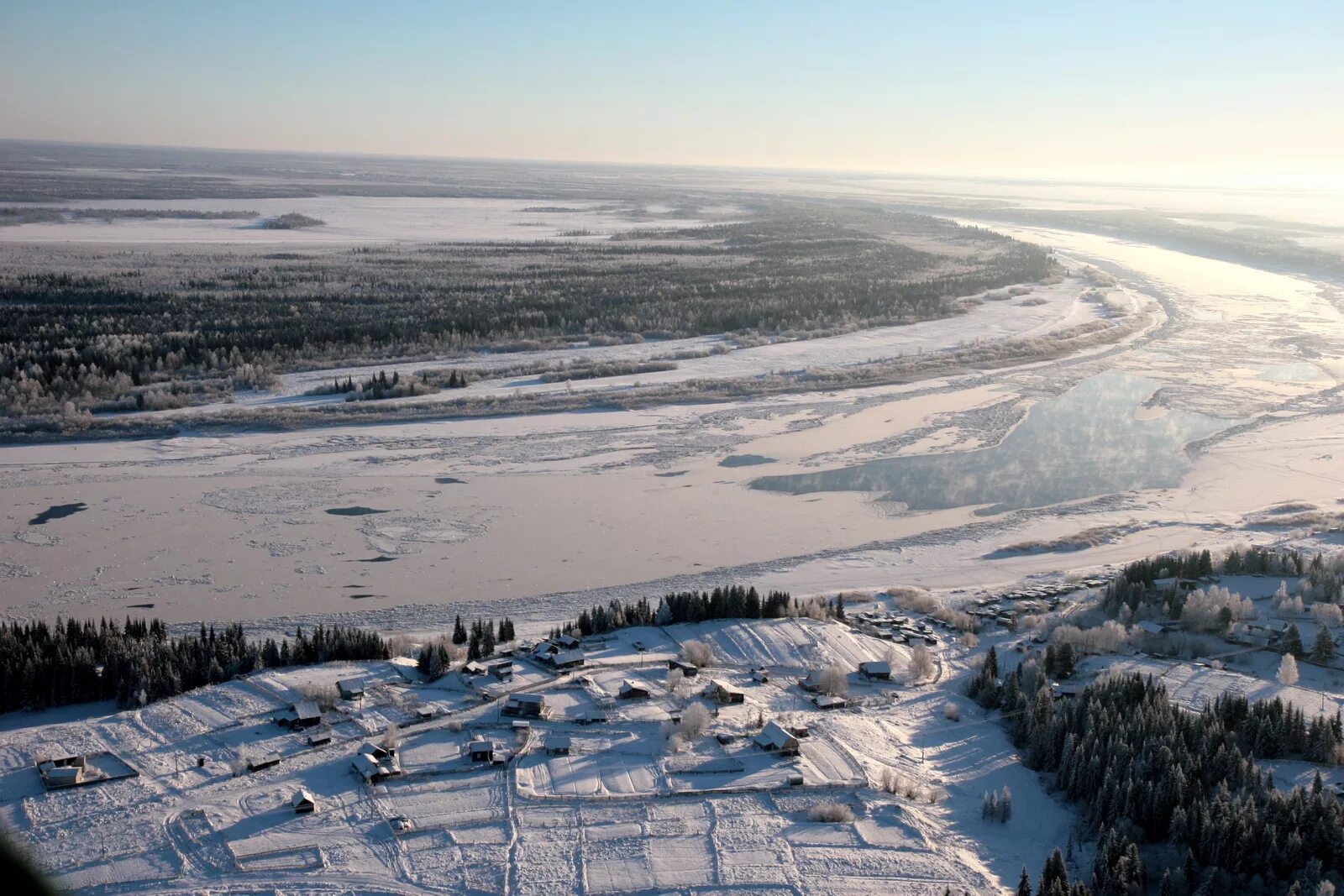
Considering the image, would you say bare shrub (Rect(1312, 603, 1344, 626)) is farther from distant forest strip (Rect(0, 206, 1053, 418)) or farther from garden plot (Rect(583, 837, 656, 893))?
distant forest strip (Rect(0, 206, 1053, 418))

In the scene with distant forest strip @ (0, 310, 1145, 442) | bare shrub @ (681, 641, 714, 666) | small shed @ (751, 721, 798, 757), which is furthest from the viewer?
distant forest strip @ (0, 310, 1145, 442)

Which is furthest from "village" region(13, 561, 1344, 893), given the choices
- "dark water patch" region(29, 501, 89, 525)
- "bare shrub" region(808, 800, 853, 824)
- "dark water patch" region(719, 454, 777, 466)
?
"dark water patch" region(719, 454, 777, 466)

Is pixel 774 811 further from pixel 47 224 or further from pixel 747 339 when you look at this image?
pixel 47 224

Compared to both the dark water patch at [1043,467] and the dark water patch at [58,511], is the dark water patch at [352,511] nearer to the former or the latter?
the dark water patch at [58,511]

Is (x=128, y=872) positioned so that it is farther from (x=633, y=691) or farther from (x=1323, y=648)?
(x=1323, y=648)

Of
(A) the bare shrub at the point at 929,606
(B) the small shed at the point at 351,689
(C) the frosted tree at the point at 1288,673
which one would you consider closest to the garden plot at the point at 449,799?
(B) the small shed at the point at 351,689

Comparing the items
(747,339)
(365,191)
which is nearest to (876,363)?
(747,339)

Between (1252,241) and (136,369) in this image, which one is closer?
(136,369)
